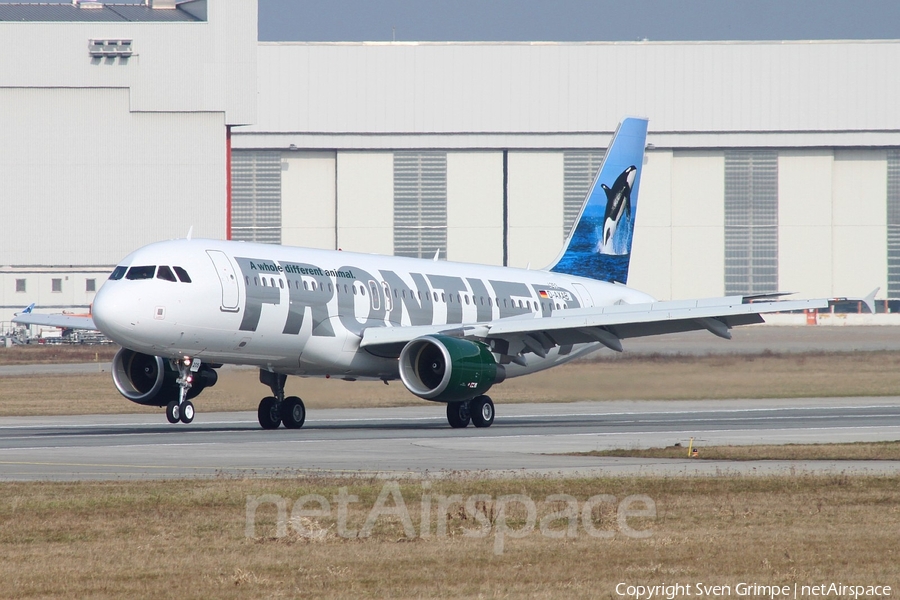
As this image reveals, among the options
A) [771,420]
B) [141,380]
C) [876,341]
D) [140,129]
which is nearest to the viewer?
[141,380]

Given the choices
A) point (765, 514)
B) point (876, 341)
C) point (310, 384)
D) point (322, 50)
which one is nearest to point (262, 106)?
point (322, 50)

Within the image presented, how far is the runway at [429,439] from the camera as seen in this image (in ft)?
67.5

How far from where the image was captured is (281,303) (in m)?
30.2

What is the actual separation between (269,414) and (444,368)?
5.07m

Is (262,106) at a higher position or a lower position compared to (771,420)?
higher

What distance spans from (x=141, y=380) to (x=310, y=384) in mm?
5457

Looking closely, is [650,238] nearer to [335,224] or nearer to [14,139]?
[335,224]

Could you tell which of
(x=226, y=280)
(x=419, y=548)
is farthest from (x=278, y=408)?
(x=419, y=548)

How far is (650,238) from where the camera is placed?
99000 millimetres

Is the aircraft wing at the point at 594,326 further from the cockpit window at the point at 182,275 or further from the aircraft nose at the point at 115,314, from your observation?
the aircraft nose at the point at 115,314

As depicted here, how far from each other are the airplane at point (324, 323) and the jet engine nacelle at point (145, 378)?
0.03 meters

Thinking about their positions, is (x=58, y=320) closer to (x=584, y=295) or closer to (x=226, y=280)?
(x=226, y=280)

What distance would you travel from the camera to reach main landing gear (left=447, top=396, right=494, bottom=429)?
3244cm

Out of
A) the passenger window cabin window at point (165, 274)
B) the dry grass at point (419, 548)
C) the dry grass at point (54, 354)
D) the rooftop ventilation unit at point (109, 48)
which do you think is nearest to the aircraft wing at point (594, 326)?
the passenger window cabin window at point (165, 274)
